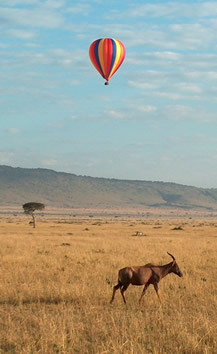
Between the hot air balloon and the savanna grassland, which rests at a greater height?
the hot air balloon

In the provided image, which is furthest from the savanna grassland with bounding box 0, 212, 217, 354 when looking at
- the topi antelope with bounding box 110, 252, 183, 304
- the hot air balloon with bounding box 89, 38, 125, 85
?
the hot air balloon with bounding box 89, 38, 125, 85

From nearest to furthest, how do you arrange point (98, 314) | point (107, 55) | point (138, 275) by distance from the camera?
point (98, 314), point (138, 275), point (107, 55)

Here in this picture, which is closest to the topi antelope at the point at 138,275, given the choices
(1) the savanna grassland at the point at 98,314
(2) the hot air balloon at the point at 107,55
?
(1) the savanna grassland at the point at 98,314

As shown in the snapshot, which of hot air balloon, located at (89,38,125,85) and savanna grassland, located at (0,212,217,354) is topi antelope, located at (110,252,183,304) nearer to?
savanna grassland, located at (0,212,217,354)

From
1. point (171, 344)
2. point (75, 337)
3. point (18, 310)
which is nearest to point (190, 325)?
point (171, 344)

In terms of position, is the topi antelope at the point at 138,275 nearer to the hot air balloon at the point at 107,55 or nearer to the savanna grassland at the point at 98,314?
the savanna grassland at the point at 98,314

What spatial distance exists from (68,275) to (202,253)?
1180 cm

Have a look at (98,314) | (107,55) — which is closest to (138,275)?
(98,314)

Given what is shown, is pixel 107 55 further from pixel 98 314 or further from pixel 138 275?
pixel 98 314

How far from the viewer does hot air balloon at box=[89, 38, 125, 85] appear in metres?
38.8

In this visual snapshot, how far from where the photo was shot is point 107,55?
38.8 meters

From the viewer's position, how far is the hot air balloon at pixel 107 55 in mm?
38781

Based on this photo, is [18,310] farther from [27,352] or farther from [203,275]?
[203,275]

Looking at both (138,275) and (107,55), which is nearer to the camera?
(138,275)
